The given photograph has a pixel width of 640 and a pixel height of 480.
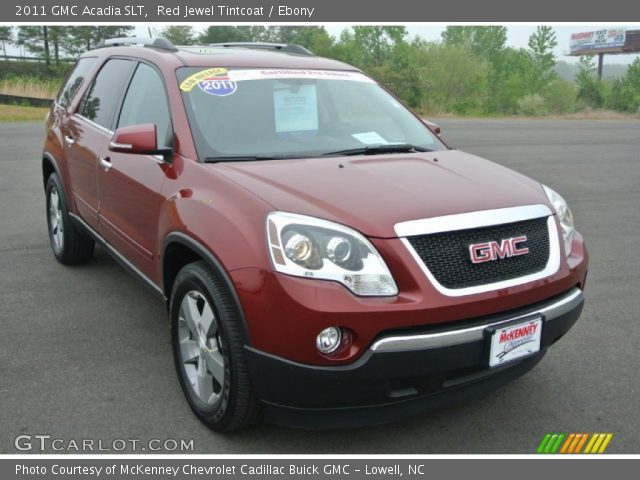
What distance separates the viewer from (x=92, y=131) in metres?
4.53

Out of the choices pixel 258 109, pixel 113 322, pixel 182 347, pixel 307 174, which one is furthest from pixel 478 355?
pixel 113 322

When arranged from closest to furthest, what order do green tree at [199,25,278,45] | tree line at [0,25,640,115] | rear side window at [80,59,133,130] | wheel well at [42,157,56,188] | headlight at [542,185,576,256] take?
headlight at [542,185,576,256]
rear side window at [80,59,133,130]
wheel well at [42,157,56,188]
tree line at [0,25,640,115]
green tree at [199,25,278,45]

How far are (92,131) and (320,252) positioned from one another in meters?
2.71

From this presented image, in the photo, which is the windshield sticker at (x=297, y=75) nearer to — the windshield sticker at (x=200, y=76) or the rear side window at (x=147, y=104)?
the windshield sticker at (x=200, y=76)

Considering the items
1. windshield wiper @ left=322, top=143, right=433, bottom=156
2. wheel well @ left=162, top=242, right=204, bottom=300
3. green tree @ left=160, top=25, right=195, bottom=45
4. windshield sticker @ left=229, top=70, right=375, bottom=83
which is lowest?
wheel well @ left=162, top=242, right=204, bottom=300

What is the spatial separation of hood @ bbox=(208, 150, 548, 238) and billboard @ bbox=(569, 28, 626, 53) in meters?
90.4

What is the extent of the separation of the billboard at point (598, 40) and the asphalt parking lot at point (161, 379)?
291ft

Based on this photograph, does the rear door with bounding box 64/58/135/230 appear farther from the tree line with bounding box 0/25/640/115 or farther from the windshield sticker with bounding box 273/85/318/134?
the tree line with bounding box 0/25/640/115

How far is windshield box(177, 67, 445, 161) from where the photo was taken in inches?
134

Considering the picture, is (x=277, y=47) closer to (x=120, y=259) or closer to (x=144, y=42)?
(x=144, y=42)

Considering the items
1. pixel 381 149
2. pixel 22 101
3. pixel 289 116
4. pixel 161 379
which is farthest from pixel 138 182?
pixel 22 101

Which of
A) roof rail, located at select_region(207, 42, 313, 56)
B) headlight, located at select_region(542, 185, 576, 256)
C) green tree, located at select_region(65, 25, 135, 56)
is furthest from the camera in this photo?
green tree, located at select_region(65, 25, 135, 56)

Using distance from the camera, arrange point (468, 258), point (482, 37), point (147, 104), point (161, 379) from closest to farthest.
→ point (468, 258) < point (161, 379) < point (147, 104) < point (482, 37)

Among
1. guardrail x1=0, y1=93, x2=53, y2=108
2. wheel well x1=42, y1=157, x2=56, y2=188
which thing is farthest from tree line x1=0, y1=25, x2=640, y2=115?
wheel well x1=42, y1=157, x2=56, y2=188
